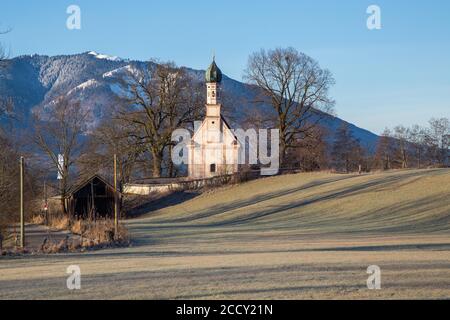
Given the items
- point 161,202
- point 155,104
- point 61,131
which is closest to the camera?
point 61,131

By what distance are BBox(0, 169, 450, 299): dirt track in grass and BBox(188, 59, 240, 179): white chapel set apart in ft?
69.2

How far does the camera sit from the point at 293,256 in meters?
19.1

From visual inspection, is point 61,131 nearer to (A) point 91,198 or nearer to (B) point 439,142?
(A) point 91,198

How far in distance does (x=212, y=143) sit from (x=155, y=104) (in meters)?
7.30

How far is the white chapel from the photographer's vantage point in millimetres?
69625

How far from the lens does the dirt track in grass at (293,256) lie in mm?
→ 12445

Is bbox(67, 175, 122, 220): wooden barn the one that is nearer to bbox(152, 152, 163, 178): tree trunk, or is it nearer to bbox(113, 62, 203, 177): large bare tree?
bbox(113, 62, 203, 177): large bare tree

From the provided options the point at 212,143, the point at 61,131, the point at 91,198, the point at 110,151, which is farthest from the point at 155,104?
the point at 61,131

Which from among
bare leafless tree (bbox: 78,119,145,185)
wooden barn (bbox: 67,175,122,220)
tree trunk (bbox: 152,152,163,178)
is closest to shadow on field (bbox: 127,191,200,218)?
wooden barn (bbox: 67,175,122,220)

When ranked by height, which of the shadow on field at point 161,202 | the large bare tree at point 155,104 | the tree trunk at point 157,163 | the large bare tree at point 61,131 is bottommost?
the shadow on field at point 161,202

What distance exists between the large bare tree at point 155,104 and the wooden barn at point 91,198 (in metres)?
13.1

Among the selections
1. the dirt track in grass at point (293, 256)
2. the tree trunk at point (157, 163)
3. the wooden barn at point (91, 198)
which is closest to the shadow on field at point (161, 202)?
the wooden barn at point (91, 198)

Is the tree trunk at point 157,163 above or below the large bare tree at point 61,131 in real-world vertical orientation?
below

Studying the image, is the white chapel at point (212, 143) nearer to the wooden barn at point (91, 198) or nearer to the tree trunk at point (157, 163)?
the tree trunk at point (157, 163)
